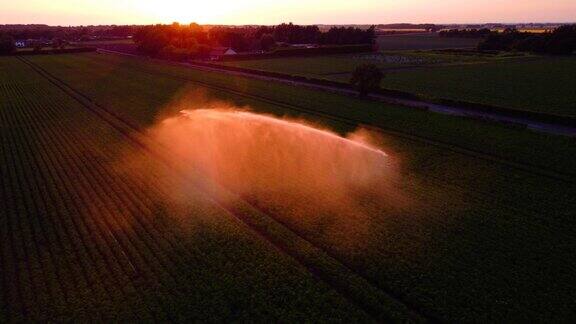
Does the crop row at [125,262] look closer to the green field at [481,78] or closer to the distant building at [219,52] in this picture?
the green field at [481,78]

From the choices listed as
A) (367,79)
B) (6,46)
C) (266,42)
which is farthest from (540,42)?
(6,46)

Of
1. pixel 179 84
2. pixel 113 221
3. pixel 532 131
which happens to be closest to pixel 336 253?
pixel 113 221

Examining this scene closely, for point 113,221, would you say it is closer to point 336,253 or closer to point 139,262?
point 139,262

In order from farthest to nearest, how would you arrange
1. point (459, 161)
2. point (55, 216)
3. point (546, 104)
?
point (546, 104)
point (459, 161)
point (55, 216)

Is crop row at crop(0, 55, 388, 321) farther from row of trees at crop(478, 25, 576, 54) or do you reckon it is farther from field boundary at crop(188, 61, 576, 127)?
row of trees at crop(478, 25, 576, 54)

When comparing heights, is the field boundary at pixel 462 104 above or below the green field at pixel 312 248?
above

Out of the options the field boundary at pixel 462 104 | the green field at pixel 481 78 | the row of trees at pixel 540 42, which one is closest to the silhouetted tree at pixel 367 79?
the field boundary at pixel 462 104

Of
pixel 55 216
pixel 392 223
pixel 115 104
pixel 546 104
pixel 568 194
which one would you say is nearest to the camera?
pixel 392 223
